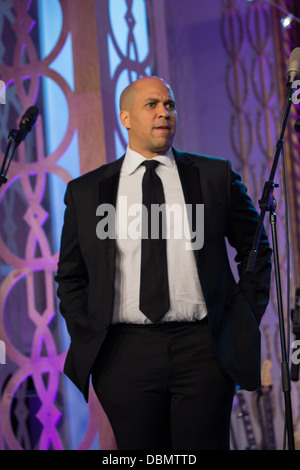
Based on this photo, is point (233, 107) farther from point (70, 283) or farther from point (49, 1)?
point (70, 283)

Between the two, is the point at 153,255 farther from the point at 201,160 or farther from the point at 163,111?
the point at 163,111

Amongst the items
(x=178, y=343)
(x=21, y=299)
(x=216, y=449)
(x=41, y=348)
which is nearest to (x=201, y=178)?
(x=178, y=343)

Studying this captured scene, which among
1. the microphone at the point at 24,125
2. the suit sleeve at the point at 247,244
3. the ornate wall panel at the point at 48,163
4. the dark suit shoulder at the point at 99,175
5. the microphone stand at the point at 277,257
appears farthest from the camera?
the ornate wall panel at the point at 48,163

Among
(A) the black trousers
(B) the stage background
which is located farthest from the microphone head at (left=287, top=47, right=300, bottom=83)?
(B) the stage background

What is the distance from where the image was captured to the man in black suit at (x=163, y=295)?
2018 millimetres

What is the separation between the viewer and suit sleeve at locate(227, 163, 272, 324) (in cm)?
220

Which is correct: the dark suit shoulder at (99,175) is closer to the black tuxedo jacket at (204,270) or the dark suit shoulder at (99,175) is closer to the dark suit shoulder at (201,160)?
the black tuxedo jacket at (204,270)

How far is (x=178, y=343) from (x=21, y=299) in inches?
70.7

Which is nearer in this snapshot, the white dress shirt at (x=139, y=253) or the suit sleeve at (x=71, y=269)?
the white dress shirt at (x=139, y=253)

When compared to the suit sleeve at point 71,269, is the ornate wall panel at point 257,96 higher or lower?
higher

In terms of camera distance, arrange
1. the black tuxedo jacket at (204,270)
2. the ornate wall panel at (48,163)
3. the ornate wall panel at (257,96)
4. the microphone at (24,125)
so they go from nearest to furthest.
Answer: the black tuxedo jacket at (204,270), the microphone at (24,125), the ornate wall panel at (48,163), the ornate wall panel at (257,96)

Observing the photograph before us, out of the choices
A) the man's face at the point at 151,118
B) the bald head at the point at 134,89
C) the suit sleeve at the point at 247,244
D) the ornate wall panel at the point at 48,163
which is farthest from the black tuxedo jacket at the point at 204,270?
the ornate wall panel at the point at 48,163

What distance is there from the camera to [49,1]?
3518 millimetres

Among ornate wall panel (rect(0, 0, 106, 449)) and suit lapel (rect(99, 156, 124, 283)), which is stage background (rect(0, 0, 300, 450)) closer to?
ornate wall panel (rect(0, 0, 106, 449))
